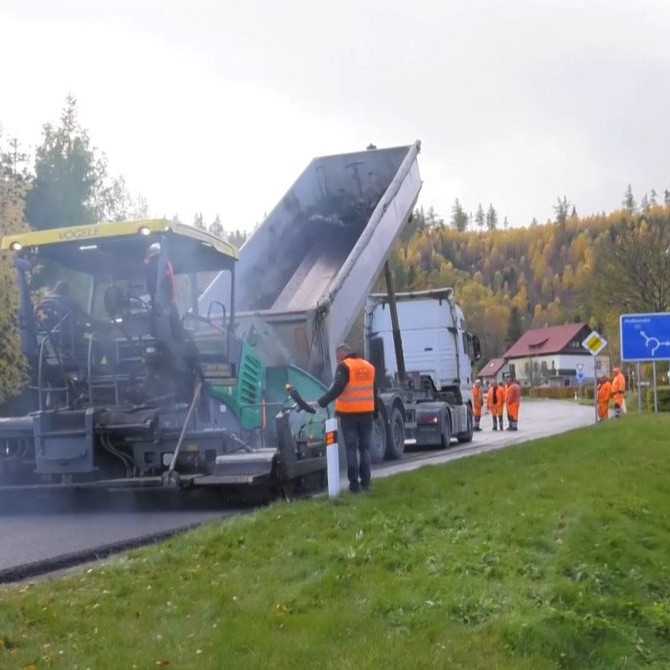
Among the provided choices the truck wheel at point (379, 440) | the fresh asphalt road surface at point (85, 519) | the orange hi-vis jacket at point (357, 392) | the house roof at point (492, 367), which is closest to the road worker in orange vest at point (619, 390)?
the truck wheel at point (379, 440)

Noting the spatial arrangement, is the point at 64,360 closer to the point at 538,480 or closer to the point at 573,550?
the point at 538,480

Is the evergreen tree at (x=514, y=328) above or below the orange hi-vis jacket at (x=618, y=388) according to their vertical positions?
above

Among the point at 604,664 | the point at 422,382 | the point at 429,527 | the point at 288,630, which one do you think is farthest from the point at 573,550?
the point at 422,382

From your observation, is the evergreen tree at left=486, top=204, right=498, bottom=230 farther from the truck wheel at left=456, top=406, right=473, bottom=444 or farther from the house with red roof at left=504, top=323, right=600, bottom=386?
the truck wheel at left=456, top=406, right=473, bottom=444

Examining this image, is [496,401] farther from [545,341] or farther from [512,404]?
[545,341]

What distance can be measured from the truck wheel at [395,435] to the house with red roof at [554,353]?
94492 millimetres

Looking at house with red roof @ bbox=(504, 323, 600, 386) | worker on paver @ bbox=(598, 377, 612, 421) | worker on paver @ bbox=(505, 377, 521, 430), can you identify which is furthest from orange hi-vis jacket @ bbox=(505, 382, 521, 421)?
house with red roof @ bbox=(504, 323, 600, 386)

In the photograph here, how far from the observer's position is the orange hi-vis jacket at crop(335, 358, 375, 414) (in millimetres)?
10227

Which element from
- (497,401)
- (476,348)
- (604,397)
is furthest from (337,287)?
(604,397)

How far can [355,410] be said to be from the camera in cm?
1023

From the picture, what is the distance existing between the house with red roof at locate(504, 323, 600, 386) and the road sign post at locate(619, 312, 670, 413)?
8588cm

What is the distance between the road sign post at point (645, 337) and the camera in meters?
25.4

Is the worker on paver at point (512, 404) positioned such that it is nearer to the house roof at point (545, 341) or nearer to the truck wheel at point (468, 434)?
the truck wheel at point (468, 434)

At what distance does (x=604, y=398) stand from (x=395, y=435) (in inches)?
525
